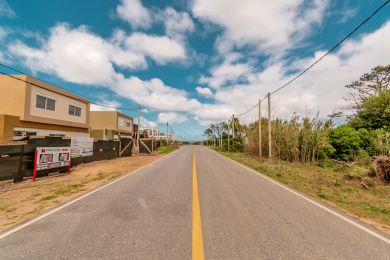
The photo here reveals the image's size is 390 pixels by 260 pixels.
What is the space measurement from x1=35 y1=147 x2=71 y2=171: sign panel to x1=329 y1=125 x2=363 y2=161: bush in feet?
68.6

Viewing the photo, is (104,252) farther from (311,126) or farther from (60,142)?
(311,126)

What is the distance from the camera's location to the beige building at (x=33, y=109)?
18034 millimetres

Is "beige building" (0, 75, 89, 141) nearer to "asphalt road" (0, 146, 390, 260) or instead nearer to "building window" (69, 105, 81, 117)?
"building window" (69, 105, 81, 117)

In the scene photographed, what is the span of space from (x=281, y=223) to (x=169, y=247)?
7.89 ft

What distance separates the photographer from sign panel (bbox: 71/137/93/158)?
14359 mm

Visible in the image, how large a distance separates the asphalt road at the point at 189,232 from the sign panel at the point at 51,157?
20.2 ft

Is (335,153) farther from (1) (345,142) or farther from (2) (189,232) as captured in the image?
(2) (189,232)

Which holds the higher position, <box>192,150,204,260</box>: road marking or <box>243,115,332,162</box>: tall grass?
<box>243,115,332,162</box>: tall grass

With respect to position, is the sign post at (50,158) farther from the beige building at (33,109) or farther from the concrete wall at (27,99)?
the concrete wall at (27,99)

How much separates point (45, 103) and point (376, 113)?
32.6 m

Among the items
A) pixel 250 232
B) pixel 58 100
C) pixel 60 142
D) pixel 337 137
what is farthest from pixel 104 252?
pixel 58 100

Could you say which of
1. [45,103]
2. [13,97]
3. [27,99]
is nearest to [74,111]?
[45,103]

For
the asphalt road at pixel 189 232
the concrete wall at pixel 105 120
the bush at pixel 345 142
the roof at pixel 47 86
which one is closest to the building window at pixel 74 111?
the roof at pixel 47 86

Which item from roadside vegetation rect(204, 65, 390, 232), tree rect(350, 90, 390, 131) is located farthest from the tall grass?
tree rect(350, 90, 390, 131)
